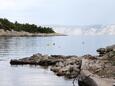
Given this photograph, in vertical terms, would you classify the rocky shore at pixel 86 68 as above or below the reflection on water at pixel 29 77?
above

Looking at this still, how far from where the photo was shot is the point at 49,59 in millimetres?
67062

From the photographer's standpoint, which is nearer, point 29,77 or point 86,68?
point 86,68

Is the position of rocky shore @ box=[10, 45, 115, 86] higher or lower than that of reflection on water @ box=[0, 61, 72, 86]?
higher

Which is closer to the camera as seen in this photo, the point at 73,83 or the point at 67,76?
the point at 73,83

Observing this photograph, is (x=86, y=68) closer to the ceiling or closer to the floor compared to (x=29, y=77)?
closer to the ceiling

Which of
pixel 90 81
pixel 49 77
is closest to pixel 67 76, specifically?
pixel 49 77

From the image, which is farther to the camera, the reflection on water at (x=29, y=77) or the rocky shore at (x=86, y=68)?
the reflection on water at (x=29, y=77)

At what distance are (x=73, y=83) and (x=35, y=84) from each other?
4.14m

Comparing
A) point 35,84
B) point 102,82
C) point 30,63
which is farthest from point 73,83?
point 30,63

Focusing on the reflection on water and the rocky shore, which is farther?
the reflection on water

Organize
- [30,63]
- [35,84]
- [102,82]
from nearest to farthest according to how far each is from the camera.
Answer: [102,82] < [35,84] < [30,63]

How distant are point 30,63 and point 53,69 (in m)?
9.09

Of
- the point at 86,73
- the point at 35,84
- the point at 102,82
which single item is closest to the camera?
the point at 102,82

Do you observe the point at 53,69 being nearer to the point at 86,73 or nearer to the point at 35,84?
the point at 35,84
